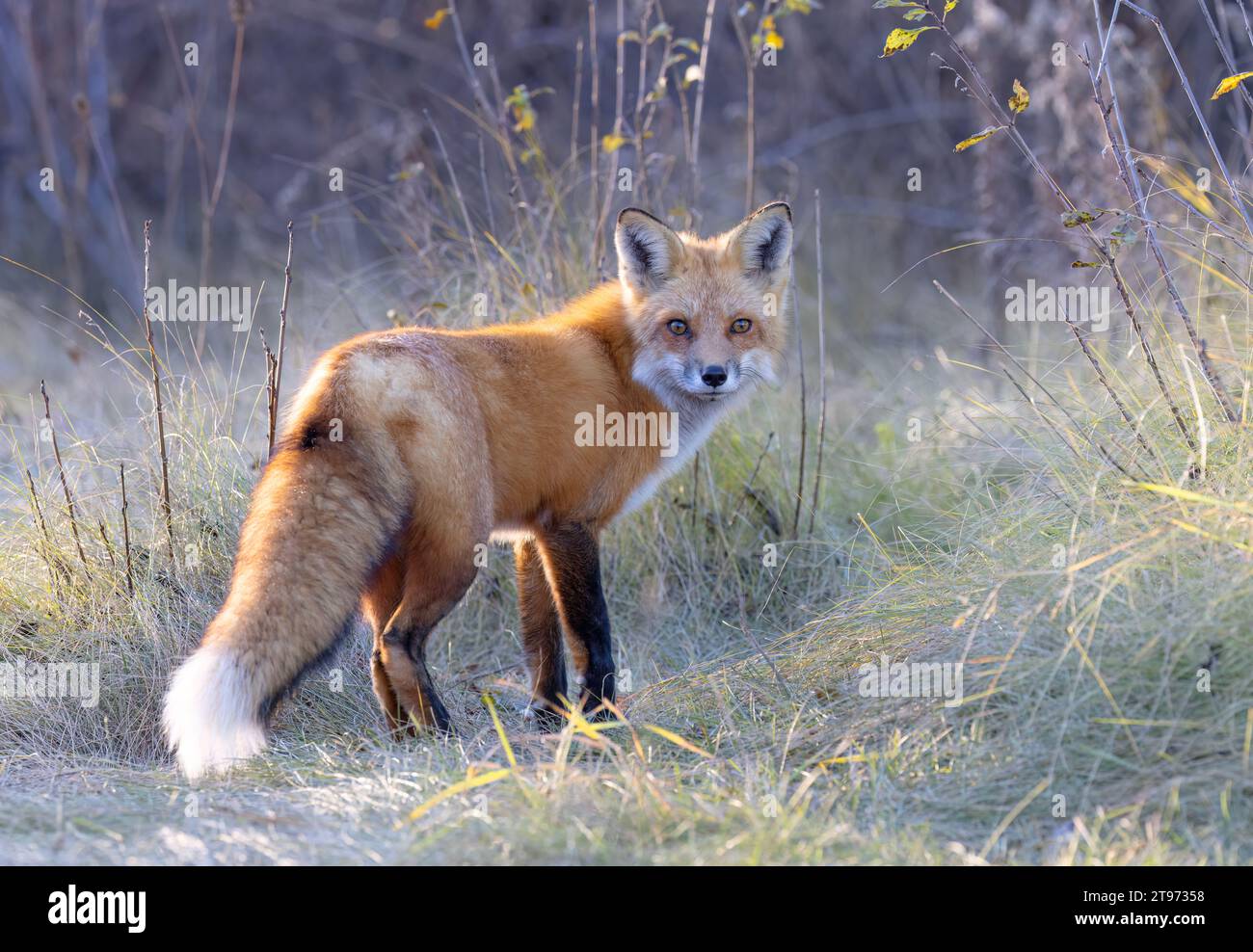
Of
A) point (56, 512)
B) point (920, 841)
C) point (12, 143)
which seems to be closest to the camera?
point (920, 841)

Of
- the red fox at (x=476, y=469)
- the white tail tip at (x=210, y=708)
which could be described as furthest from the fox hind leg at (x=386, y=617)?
the white tail tip at (x=210, y=708)

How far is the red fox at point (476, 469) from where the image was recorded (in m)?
3.21

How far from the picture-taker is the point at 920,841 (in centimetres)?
280

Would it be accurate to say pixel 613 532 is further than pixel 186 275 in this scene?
No

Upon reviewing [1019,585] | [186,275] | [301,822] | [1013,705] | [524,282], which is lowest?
[301,822]

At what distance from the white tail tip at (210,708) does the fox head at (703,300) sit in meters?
1.90

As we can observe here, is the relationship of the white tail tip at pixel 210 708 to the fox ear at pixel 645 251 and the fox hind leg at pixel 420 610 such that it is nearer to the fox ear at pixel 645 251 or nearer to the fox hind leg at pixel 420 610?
the fox hind leg at pixel 420 610

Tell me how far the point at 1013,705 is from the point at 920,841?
0.61 metres

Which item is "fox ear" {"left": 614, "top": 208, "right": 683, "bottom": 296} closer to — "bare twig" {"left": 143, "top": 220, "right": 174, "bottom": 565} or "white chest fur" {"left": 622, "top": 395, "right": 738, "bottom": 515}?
"white chest fur" {"left": 622, "top": 395, "right": 738, "bottom": 515}

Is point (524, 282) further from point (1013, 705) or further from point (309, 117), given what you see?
point (309, 117)

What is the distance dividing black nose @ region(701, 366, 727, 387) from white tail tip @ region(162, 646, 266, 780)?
1.89m

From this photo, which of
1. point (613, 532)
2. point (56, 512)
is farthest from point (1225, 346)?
point (56, 512)

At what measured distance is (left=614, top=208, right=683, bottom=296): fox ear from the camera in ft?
14.6

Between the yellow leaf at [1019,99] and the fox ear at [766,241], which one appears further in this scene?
the fox ear at [766,241]
